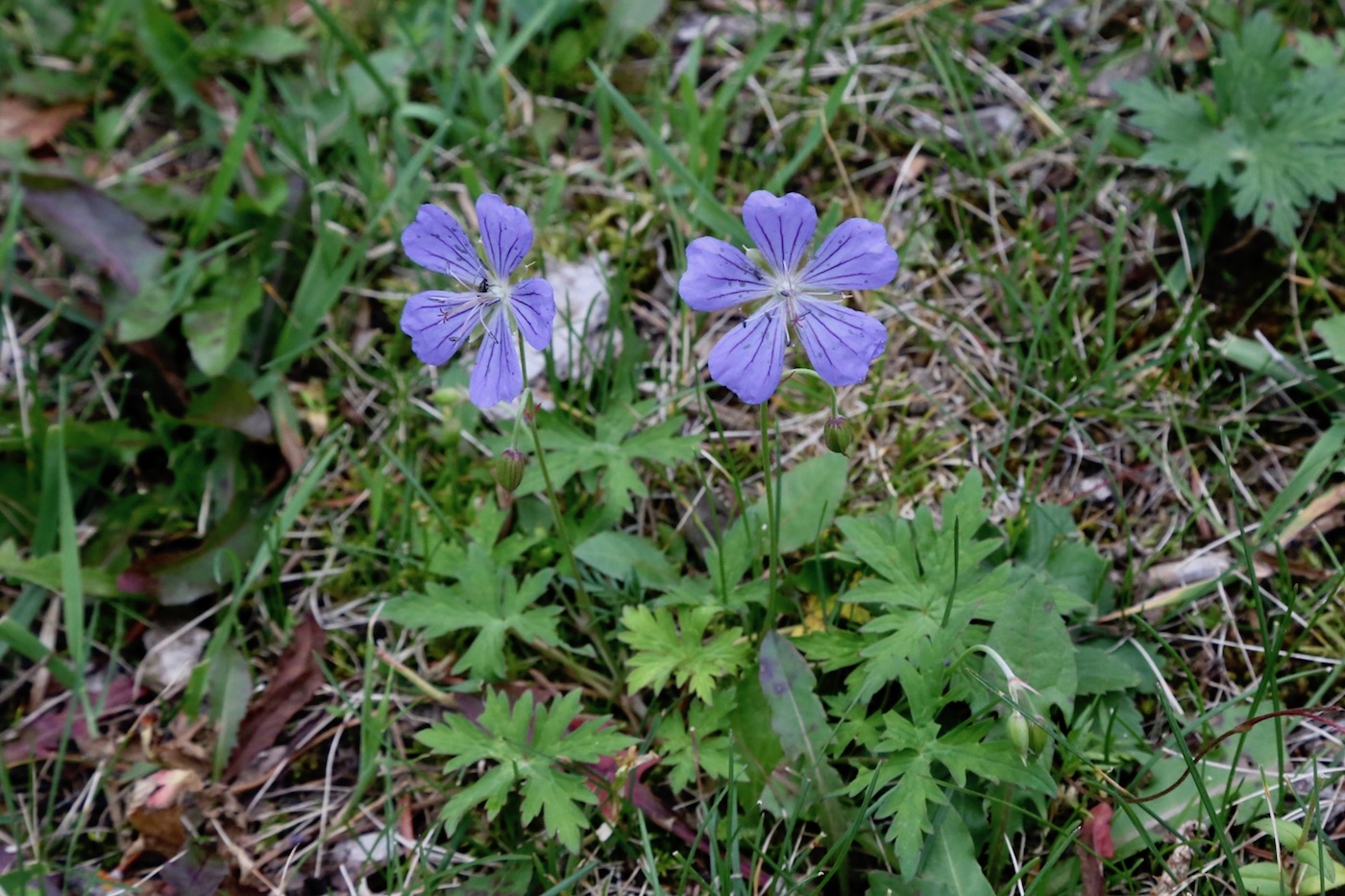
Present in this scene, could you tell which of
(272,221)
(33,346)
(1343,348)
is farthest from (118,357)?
(1343,348)

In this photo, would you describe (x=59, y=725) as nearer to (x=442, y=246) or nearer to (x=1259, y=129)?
(x=442, y=246)

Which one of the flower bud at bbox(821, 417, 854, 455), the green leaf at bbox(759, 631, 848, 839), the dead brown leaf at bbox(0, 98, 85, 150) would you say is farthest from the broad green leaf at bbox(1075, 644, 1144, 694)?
the dead brown leaf at bbox(0, 98, 85, 150)

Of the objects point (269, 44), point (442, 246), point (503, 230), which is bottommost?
point (269, 44)

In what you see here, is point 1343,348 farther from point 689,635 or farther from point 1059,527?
point 689,635

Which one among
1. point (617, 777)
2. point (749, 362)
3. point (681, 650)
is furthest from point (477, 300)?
point (617, 777)

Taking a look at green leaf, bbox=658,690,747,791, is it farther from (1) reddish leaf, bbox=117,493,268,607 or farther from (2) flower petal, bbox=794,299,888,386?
(1) reddish leaf, bbox=117,493,268,607
